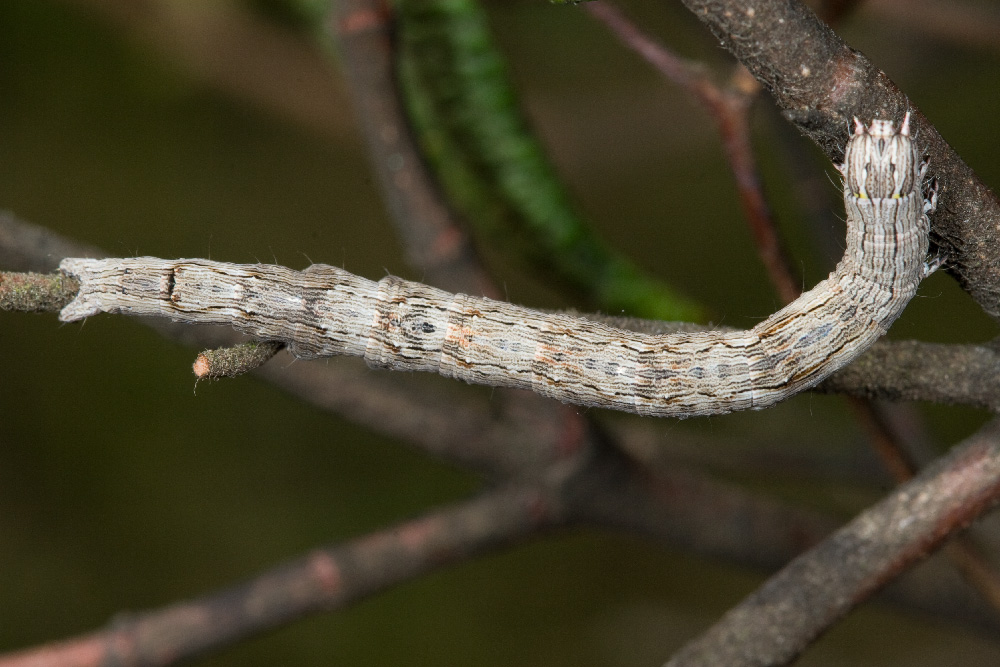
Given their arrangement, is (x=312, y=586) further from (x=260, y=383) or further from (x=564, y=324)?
(x=260, y=383)

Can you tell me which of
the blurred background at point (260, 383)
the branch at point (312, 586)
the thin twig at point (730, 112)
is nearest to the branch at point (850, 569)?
the thin twig at point (730, 112)

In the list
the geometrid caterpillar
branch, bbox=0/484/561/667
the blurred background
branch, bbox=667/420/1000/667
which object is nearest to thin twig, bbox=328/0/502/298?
the geometrid caterpillar

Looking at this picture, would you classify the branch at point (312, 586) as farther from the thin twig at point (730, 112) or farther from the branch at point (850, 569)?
the thin twig at point (730, 112)

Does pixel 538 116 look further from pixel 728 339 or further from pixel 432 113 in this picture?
pixel 728 339

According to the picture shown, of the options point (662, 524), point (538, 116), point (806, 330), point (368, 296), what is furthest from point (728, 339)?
point (538, 116)

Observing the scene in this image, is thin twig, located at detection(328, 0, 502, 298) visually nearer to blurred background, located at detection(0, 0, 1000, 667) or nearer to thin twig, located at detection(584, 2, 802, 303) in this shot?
thin twig, located at detection(584, 2, 802, 303)

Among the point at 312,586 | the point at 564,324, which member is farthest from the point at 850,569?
the point at 312,586
